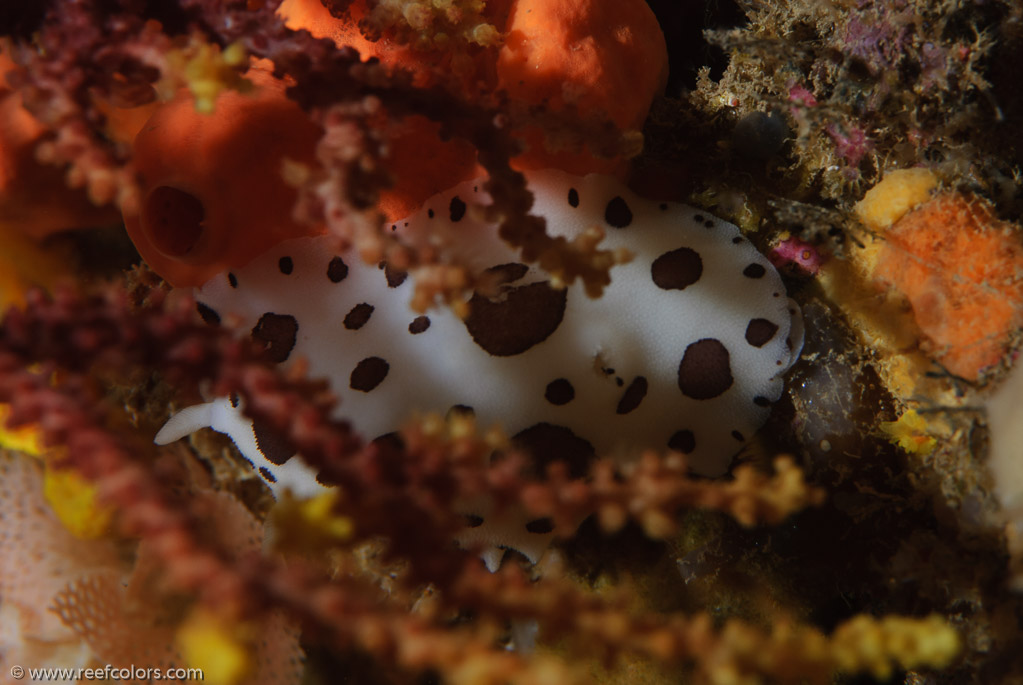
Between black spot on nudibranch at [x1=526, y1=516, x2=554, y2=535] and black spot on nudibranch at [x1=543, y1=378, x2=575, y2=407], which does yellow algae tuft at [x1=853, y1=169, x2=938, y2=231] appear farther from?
black spot on nudibranch at [x1=526, y1=516, x2=554, y2=535]

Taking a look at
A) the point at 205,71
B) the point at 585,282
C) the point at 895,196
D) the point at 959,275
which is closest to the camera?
the point at 205,71

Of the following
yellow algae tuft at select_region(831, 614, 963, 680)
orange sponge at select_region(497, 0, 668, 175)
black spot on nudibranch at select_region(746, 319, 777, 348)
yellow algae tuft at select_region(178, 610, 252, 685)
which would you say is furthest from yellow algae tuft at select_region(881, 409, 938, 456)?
yellow algae tuft at select_region(178, 610, 252, 685)

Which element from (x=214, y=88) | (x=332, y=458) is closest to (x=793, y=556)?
(x=332, y=458)

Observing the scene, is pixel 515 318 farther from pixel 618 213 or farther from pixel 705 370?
pixel 705 370

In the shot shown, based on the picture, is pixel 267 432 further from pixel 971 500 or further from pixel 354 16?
pixel 971 500

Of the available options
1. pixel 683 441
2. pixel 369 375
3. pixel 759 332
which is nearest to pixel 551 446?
pixel 683 441
